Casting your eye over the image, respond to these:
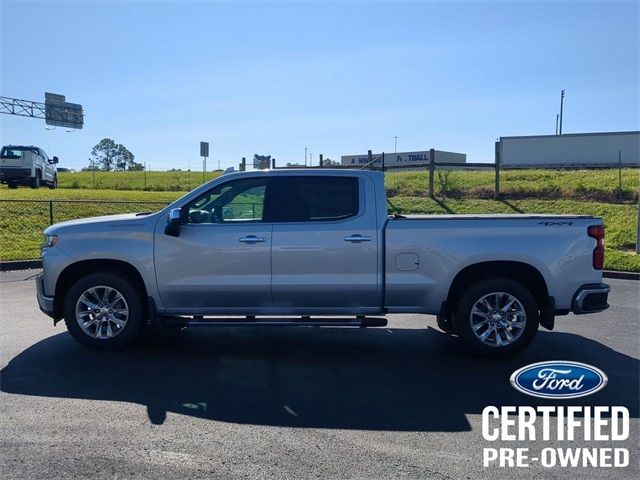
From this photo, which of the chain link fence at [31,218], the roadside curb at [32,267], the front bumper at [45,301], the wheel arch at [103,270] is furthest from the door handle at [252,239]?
the chain link fence at [31,218]

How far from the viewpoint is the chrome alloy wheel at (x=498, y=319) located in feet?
A: 19.8

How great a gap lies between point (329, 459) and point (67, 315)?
3.76 metres

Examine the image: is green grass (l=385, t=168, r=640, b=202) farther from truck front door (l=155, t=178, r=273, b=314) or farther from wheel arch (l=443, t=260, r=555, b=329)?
truck front door (l=155, t=178, r=273, b=314)

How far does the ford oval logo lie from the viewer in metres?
5.21

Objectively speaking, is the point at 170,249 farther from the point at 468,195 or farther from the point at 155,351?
the point at 468,195

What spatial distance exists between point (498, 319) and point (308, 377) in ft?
7.10

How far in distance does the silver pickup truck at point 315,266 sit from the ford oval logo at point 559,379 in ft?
1.28

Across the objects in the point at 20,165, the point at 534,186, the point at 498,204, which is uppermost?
the point at 20,165

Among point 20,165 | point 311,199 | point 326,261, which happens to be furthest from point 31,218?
point 326,261

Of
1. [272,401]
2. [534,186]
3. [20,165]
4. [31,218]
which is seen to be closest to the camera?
[272,401]

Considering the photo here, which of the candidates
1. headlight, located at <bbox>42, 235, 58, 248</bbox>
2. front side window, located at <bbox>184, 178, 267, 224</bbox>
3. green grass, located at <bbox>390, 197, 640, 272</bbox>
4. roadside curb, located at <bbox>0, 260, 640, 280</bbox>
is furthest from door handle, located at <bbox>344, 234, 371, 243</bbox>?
green grass, located at <bbox>390, 197, 640, 272</bbox>

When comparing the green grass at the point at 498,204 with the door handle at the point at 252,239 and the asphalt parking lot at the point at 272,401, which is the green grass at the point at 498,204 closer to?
the asphalt parking lot at the point at 272,401

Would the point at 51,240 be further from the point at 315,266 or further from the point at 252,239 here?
the point at 315,266

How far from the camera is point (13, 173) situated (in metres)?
25.3
